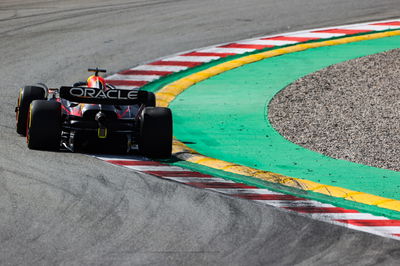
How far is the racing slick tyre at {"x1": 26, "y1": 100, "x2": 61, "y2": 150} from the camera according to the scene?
517 inches

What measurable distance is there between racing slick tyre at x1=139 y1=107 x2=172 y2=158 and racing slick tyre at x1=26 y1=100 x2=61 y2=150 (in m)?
1.30

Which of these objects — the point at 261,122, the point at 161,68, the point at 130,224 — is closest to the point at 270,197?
the point at 130,224

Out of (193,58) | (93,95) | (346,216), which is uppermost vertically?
(93,95)

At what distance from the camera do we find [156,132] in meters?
13.5

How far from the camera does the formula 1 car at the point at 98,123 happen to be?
13.2 meters

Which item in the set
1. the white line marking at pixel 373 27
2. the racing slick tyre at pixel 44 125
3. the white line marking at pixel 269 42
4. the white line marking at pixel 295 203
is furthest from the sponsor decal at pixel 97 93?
the white line marking at pixel 373 27

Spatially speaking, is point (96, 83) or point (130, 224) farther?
point (96, 83)

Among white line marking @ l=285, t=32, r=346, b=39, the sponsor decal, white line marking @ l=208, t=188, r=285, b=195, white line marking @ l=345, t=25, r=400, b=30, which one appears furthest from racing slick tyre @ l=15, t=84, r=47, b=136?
white line marking @ l=345, t=25, r=400, b=30

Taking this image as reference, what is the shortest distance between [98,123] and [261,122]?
3919 millimetres

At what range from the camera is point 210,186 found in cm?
1220

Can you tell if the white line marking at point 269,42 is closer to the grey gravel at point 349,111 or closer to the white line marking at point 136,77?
the grey gravel at point 349,111

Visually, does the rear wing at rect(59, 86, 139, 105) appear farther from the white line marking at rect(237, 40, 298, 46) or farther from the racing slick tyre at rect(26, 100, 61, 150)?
the white line marking at rect(237, 40, 298, 46)

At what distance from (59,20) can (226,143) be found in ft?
33.0

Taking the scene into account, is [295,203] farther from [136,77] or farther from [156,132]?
[136,77]
